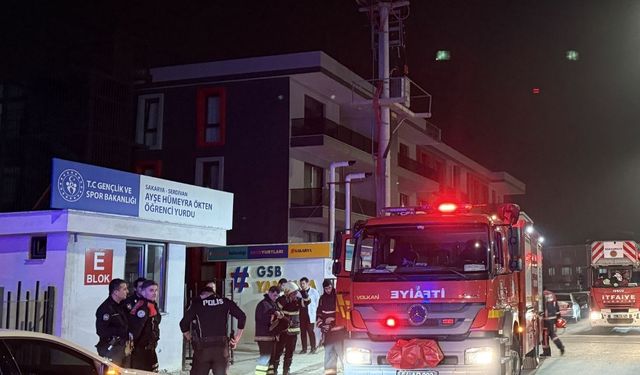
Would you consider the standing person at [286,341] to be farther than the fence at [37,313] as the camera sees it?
Yes

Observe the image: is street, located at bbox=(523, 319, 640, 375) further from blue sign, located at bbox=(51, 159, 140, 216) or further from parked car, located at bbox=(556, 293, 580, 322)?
blue sign, located at bbox=(51, 159, 140, 216)

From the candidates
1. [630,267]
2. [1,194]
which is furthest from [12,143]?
[630,267]

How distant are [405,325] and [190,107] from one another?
24021mm

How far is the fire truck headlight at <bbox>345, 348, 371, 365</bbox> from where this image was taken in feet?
31.0

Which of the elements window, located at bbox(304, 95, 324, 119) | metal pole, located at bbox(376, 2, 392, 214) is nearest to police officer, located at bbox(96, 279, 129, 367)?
metal pole, located at bbox(376, 2, 392, 214)

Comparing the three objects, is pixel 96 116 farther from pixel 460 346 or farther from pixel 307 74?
pixel 460 346

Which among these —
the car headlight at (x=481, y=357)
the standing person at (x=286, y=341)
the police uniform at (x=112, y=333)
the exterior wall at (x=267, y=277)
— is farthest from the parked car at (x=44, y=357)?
the exterior wall at (x=267, y=277)

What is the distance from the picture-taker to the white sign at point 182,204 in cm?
1299

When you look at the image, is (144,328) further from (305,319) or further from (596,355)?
(596,355)

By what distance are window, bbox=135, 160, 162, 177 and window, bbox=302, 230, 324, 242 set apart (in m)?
7.07

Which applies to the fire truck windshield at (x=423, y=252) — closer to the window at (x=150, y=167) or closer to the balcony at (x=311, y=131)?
the balcony at (x=311, y=131)

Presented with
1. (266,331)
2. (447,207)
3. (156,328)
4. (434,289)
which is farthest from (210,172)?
(434,289)

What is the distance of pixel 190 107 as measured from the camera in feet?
104

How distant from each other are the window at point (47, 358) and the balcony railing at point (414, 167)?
32.9 meters
